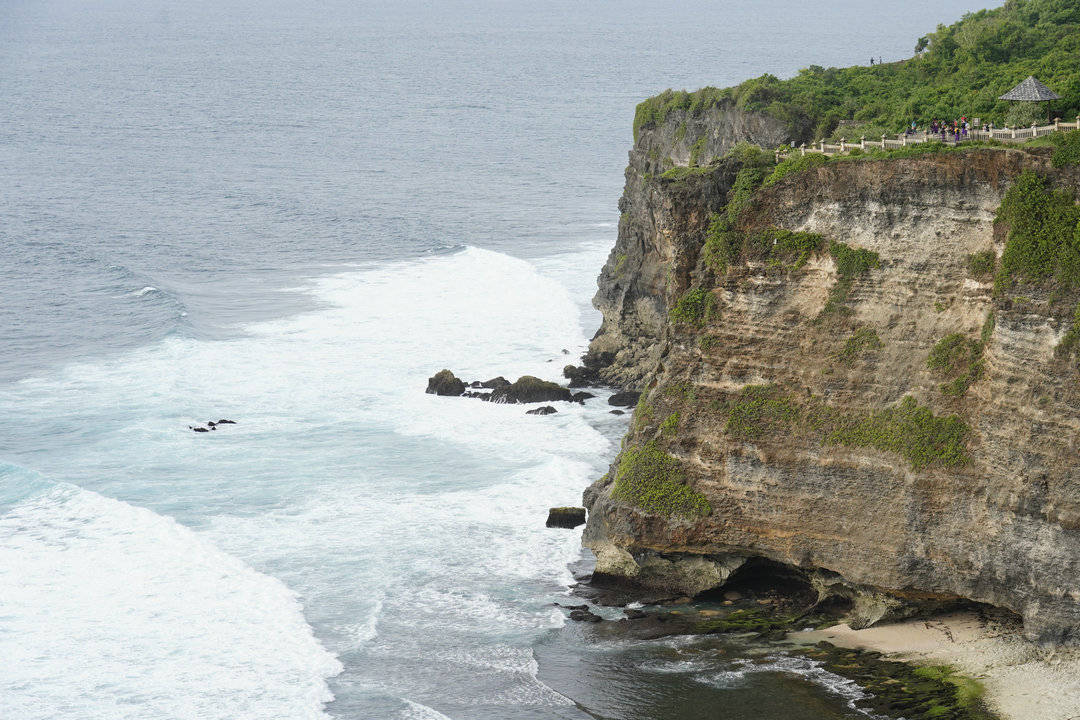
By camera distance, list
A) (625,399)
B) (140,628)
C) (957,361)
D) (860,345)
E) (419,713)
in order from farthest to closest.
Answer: (625,399) → (140,628) → (860,345) → (957,361) → (419,713)

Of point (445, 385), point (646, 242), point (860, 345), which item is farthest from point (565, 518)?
point (646, 242)

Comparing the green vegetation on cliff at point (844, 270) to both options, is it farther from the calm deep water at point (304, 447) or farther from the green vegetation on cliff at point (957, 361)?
the calm deep water at point (304, 447)

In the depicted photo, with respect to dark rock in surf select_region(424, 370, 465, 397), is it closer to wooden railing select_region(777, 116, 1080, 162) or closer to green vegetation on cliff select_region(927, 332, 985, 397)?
wooden railing select_region(777, 116, 1080, 162)

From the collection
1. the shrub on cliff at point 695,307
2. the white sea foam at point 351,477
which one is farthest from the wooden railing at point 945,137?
the white sea foam at point 351,477

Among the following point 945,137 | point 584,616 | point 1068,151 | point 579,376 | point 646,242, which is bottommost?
point 584,616

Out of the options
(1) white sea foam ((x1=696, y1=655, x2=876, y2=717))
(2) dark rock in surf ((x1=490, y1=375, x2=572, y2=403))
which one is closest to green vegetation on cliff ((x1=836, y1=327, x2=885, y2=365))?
(1) white sea foam ((x1=696, y1=655, x2=876, y2=717))

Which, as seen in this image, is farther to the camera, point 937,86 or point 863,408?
point 937,86

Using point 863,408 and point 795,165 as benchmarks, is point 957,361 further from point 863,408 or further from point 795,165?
point 795,165
